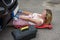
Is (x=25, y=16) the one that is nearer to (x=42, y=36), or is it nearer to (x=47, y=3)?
(x=42, y=36)

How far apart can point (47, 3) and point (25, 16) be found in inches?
47.1

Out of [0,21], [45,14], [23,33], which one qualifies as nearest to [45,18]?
[45,14]

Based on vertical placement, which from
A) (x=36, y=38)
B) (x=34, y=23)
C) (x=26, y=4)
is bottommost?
(x=36, y=38)

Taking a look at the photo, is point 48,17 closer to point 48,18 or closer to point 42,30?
point 48,18

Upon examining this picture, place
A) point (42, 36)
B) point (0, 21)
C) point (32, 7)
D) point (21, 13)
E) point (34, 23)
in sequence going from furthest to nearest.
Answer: point (32, 7) < point (21, 13) < point (34, 23) < point (42, 36) < point (0, 21)

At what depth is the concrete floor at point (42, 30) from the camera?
2.99 metres

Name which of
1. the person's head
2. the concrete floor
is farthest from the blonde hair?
the concrete floor

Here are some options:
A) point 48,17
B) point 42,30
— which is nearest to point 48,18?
point 48,17

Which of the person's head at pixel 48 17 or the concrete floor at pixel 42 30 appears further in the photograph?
the person's head at pixel 48 17

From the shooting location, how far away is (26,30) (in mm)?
2898

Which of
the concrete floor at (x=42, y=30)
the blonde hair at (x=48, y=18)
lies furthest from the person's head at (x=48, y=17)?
the concrete floor at (x=42, y=30)

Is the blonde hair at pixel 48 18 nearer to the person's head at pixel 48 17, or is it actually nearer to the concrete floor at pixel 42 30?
the person's head at pixel 48 17

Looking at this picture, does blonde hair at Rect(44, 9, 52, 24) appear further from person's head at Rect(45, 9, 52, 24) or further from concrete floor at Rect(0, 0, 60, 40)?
concrete floor at Rect(0, 0, 60, 40)

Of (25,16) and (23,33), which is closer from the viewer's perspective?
(23,33)
